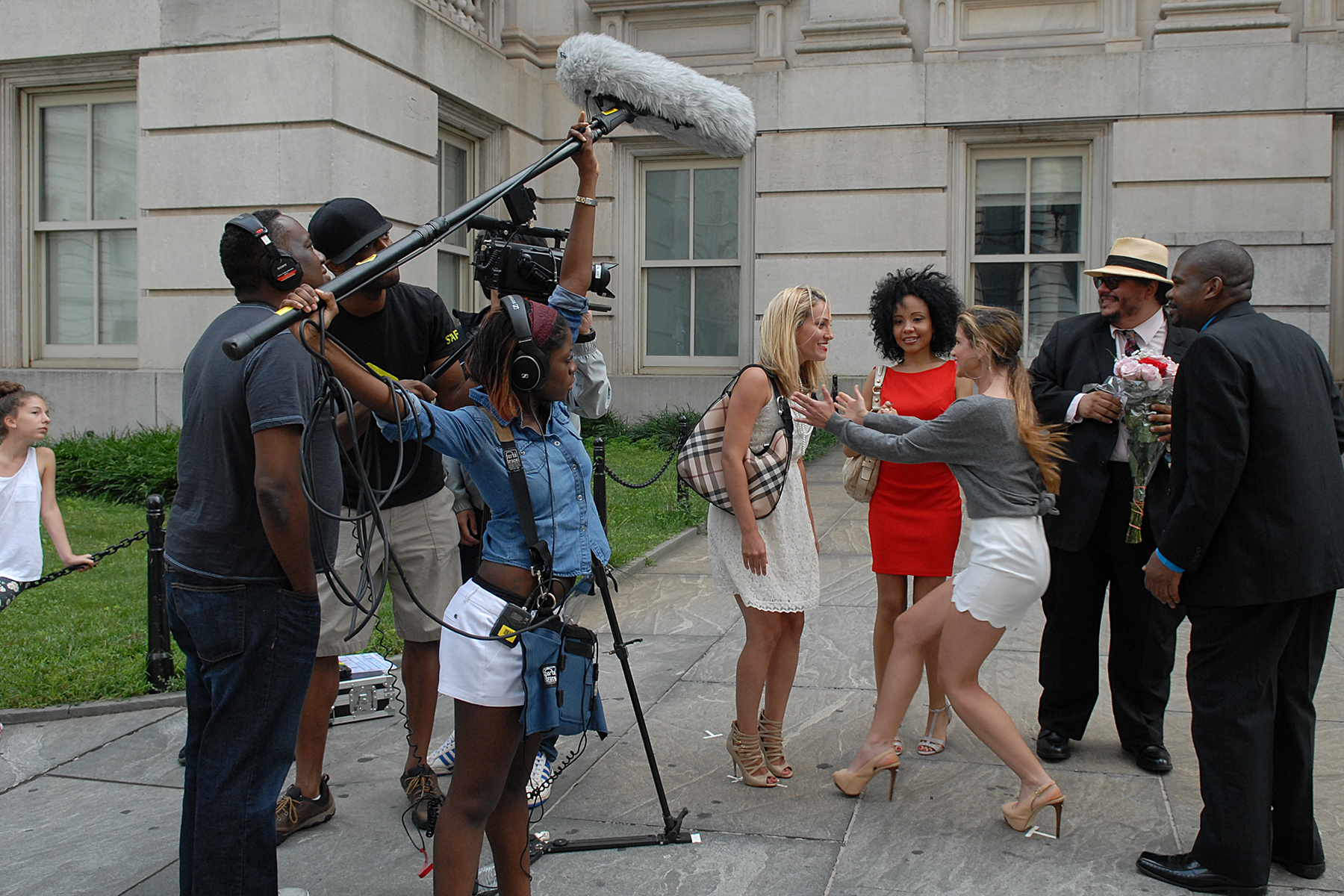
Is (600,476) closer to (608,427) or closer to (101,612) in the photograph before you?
(101,612)

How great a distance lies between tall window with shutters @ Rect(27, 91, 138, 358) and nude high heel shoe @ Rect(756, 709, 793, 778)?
10.2 meters

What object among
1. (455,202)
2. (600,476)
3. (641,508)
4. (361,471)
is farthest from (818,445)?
(361,471)

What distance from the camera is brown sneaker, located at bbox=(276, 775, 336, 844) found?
12.6 feet

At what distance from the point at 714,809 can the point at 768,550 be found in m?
1.01

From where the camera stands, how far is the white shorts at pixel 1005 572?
153 inches

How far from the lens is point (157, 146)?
1110 centimetres

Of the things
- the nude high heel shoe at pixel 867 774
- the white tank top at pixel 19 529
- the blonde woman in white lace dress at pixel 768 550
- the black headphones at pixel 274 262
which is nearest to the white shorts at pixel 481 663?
the black headphones at pixel 274 262

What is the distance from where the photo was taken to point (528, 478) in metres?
2.95

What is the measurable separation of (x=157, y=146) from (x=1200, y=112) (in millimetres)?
11362

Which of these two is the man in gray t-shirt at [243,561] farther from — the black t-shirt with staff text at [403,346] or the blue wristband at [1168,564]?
the blue wristband at [1168,564]

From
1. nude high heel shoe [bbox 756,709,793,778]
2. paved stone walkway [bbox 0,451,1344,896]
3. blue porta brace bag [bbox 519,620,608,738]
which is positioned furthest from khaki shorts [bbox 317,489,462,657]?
nude high heel shoe [bbox 756,709,793,778]

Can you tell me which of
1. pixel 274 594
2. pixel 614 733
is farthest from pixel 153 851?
pixel 614 733

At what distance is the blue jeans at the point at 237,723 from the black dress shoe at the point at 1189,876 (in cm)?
272

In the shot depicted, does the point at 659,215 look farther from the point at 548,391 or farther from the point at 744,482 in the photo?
the point at 548,391
